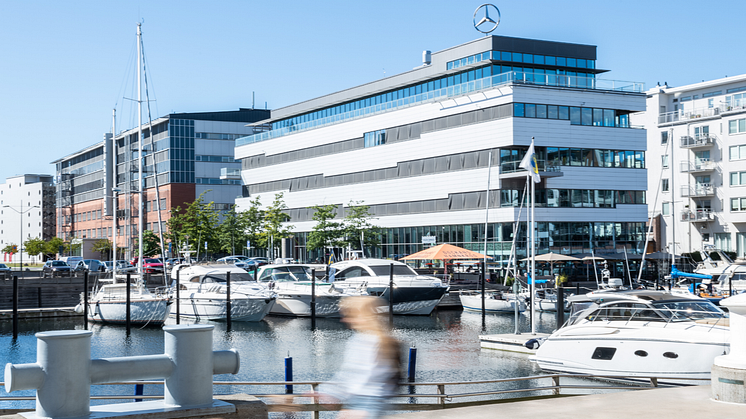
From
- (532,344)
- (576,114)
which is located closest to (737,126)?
(576,114)

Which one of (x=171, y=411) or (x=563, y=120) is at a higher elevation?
(x=563, y=120)

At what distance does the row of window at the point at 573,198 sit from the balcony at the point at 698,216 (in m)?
16.7

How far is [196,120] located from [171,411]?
371ft

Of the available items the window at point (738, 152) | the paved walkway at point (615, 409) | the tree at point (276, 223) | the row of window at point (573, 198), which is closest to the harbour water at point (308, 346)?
the paved walkway at point (615, 409)

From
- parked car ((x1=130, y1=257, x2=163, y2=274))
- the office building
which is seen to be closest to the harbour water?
parked car ((x1=130, y1=257, x2=163, y2=274))

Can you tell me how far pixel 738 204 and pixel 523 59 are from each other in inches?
1202

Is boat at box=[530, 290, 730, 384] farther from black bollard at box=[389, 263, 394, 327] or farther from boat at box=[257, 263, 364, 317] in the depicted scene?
boat at box=[257, 263, 364, 317]

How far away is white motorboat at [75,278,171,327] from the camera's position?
4281 centimetres

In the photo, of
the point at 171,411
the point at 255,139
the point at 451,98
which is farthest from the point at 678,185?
the point at 171,411

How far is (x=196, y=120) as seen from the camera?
117250 millimetres

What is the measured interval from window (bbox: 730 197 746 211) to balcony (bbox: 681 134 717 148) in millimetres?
6510

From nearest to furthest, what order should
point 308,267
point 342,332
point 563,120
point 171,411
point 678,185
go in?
point 171,411
point 342,332
point 308,267
point 563,120
point 678,185

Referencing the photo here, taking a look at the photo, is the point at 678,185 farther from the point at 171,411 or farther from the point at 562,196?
the point at 171,411

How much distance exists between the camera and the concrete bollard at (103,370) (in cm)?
741
